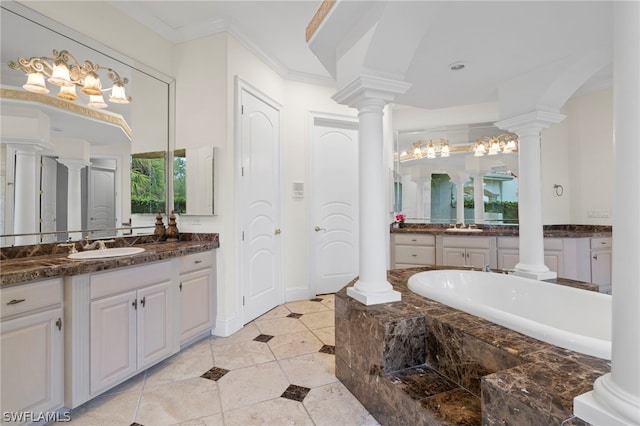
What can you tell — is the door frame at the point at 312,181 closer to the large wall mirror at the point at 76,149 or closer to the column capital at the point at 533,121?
the large wall mirror at the point at 76,149

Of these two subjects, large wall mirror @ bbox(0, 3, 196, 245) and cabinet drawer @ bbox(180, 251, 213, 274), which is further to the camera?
cabinet drawer @ bbox(180, 251, 213, 274)

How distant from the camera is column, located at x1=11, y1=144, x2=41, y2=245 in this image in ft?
6.12

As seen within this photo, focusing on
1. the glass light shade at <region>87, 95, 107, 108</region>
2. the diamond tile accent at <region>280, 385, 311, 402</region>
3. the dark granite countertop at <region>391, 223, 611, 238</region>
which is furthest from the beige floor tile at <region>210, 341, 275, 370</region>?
the dark granite countertop at <region>391, 223, 611, 238</region>

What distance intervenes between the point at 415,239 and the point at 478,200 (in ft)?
3.52

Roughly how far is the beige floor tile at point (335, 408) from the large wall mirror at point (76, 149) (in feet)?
6.52

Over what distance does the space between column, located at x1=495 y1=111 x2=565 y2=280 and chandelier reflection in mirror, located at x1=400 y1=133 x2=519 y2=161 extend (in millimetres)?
1691

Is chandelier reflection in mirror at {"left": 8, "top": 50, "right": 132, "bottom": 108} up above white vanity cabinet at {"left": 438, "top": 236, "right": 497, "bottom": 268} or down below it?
above

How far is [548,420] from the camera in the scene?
817 mm

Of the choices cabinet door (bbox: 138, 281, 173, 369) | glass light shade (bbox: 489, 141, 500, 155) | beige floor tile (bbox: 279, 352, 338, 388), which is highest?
glass light shade (bbox: 489, 141, 500, 155)

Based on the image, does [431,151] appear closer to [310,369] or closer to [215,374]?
[310,369]

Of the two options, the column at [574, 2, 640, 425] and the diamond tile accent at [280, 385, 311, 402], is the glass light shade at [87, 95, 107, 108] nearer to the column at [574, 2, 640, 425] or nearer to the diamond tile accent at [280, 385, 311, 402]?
the diamond tile accent at [280, 385, 311, 402]

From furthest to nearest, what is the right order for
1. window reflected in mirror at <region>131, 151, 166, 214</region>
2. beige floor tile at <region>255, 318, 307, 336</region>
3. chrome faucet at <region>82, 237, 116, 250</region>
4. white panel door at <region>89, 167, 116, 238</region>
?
1. beige floor tile at <region>255, 318, 307, 336</region>
2. window reflected in mirror at <region>131, 151, 166, 214</region>
3. white panel door at <region>89, 167, 116, 238</region>
4. chrome faucet at <region>82, 237, 116, 250</region>

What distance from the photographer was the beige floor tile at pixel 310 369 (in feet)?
6.63

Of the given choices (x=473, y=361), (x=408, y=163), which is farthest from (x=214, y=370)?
(x=408, y=163)
